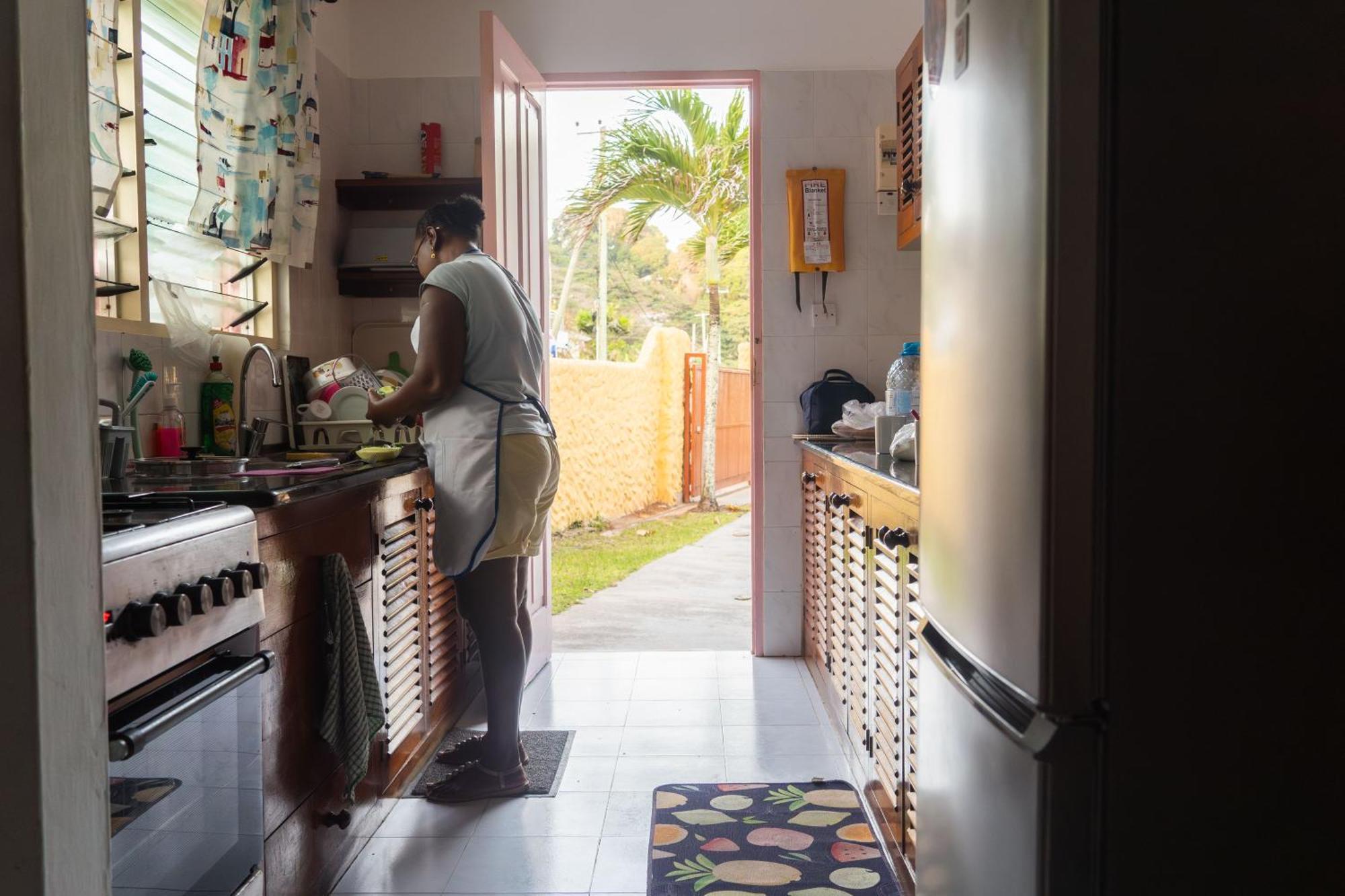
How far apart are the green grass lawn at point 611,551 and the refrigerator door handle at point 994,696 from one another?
4.33 m

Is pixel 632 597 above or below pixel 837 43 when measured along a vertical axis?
below

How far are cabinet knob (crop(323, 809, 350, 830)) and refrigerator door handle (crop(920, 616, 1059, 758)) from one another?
1.28 meters

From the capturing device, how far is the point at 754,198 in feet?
13.1

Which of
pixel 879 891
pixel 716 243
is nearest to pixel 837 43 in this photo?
pixel 879 891

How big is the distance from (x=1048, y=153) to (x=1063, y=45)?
0.10 metres

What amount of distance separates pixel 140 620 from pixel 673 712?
2.27 m

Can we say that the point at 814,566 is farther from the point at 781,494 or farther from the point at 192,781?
the point at 192,781

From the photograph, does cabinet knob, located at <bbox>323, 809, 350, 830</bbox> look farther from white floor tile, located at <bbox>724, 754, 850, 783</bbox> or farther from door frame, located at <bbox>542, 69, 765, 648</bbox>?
door frame, located at <bbox>542, 69, 765, 648</bbox>

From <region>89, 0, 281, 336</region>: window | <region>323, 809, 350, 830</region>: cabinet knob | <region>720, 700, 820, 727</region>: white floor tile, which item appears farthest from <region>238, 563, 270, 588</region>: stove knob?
<region>720, 700, 820, 727</region>: white floor tile

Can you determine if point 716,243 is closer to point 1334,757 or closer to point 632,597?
point 632,597

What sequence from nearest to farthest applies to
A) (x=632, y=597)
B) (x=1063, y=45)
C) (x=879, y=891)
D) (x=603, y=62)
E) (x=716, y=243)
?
(x=1063, y=45) → (x=879, y=891) → (x=603, y=62) → (x=632, y=597) → (x=716, y=243)

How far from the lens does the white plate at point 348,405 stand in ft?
10.5

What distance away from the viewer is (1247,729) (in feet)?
3.20

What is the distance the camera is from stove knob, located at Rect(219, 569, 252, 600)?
1.51 metres
